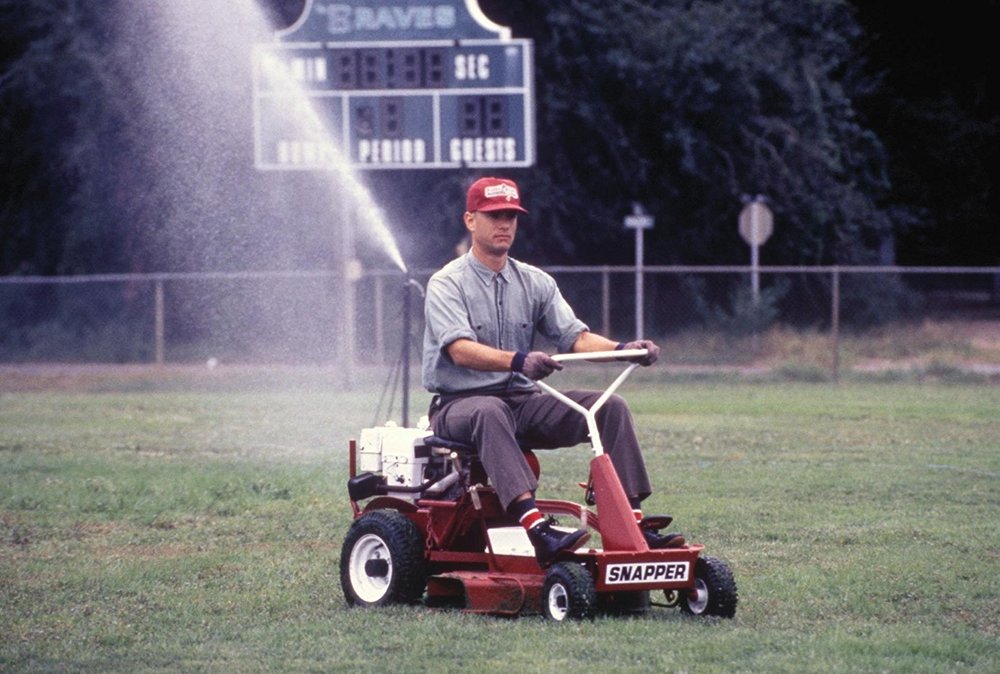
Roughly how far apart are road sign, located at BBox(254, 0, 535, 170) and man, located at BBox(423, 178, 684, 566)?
13543 millimetres

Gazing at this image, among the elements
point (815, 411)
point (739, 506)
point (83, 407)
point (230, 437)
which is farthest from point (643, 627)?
point (83, 407)

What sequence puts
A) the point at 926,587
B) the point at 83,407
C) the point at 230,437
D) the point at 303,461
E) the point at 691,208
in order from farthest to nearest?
the point at 691,208, the point at 83,407, the point at 230,437, the point at 303,461, the point at 926,587

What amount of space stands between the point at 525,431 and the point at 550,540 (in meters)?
0.62

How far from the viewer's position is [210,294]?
29.0 m

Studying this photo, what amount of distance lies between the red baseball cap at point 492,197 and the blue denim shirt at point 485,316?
0.87 feet

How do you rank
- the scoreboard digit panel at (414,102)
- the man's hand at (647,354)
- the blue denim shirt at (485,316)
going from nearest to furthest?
1. the man's hand at (647,354)
2. the blue denim shirt at (485,316)
3. the scoreboard digit panel at (414,102)

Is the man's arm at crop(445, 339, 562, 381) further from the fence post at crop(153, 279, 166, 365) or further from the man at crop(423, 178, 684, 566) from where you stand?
the fence post at crop(153, 279, 166, 365)

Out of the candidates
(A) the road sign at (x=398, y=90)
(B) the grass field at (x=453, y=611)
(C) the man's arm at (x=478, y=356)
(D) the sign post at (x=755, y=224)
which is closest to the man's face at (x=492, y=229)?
(C) the man's arm at (x=478, y=356)

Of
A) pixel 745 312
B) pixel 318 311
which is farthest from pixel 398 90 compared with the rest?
pixel 745 312

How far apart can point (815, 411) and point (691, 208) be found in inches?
477

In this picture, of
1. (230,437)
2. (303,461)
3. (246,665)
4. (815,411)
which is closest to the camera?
(246,665)

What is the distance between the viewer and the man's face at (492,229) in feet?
26.1

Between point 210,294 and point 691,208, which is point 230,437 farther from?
point 691,208

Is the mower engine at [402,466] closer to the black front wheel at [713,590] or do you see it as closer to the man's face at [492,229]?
the man's face at [492,229]
